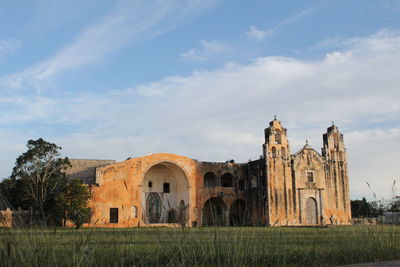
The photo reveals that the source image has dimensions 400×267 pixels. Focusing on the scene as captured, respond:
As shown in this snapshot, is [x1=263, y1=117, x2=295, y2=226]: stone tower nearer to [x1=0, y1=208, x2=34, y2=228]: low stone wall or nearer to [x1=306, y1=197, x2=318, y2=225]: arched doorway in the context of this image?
[x1=306, y1=197, x2=318, y2=225]: arched doorway

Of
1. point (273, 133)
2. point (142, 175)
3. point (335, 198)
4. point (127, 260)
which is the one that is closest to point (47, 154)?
point (142, 175)

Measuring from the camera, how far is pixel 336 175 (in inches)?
1505

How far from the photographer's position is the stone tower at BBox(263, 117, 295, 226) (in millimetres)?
34844

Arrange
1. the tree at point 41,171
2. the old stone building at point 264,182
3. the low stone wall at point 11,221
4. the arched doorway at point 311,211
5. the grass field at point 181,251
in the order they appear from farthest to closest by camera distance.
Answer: the arched doorway at point 311,211 → the old stone building at point 264,182 → the tree at point 41,171 → the grass field at point 181,251 → the low stone wall at point 11,221


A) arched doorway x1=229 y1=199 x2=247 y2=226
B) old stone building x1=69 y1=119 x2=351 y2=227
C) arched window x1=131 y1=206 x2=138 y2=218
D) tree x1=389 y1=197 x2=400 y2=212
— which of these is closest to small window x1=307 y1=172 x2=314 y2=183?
old stone building x1=69 y1=119 x2=351 y2=227

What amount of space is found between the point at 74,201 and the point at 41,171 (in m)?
4.96

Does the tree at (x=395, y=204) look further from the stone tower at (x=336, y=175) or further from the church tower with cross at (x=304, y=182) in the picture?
the stone tower at (x=336, y=175)

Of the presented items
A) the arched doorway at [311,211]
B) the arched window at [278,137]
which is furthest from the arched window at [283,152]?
the arched doorway at [311,211]

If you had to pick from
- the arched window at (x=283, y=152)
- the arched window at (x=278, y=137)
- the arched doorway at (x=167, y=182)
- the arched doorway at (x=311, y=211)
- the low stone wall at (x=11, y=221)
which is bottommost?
the arched doorway at (x=311, y=211)

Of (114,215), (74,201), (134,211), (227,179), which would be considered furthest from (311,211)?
(74,201)

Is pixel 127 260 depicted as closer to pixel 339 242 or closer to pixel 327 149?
pixel 339 242

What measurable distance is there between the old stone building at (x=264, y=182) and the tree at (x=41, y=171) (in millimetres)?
3763

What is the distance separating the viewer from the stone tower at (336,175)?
3744cm

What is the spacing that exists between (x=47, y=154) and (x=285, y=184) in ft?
61.9
